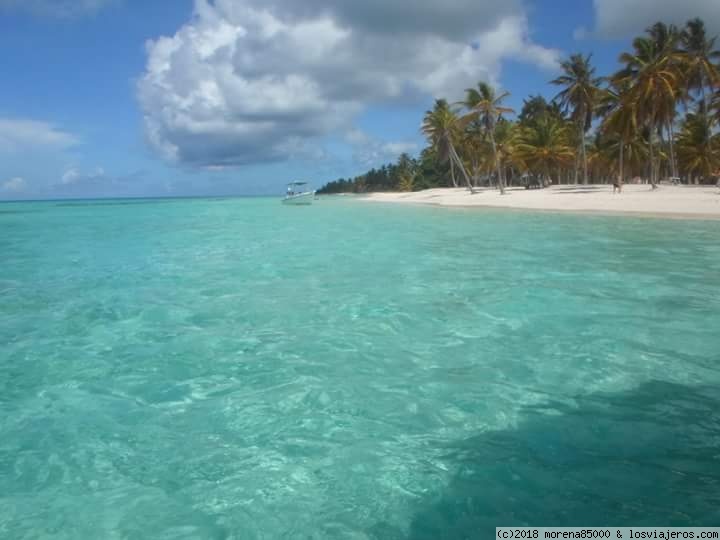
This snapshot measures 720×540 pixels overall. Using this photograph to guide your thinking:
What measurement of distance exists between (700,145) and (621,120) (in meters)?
14.6

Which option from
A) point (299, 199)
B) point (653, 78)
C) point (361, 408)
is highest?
point (653, 78)

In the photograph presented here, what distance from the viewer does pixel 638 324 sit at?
6805 mm

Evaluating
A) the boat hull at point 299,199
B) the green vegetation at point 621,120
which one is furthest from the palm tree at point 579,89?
the boat hull at point 299,199

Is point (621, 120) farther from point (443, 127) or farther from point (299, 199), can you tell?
point (299, 199)

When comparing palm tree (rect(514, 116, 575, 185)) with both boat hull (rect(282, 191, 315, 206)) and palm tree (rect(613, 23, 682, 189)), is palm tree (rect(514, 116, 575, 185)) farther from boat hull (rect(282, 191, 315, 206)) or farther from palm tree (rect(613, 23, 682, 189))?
boat hull (rect(282, 191, 315, 206))

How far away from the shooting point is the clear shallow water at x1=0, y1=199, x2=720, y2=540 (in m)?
3.10

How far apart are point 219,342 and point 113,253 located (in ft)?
41.7

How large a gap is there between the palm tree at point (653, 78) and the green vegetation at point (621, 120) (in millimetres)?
71

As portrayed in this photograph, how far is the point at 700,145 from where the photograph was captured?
45531 millimetres

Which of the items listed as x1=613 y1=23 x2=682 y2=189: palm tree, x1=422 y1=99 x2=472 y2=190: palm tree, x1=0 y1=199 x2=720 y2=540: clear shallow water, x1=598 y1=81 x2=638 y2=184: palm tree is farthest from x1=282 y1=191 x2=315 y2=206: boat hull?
x1=0 y1=199 x2=720 y2=540: clear shallow water

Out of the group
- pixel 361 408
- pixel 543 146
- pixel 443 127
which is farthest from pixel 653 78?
pixel 361 408

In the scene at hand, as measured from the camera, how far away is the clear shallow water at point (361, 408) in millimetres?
3104

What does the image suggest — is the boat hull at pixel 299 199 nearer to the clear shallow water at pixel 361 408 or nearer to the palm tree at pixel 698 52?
the palm tree at pixel 698 52

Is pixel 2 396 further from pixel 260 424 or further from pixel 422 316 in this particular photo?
pixel 422 316
